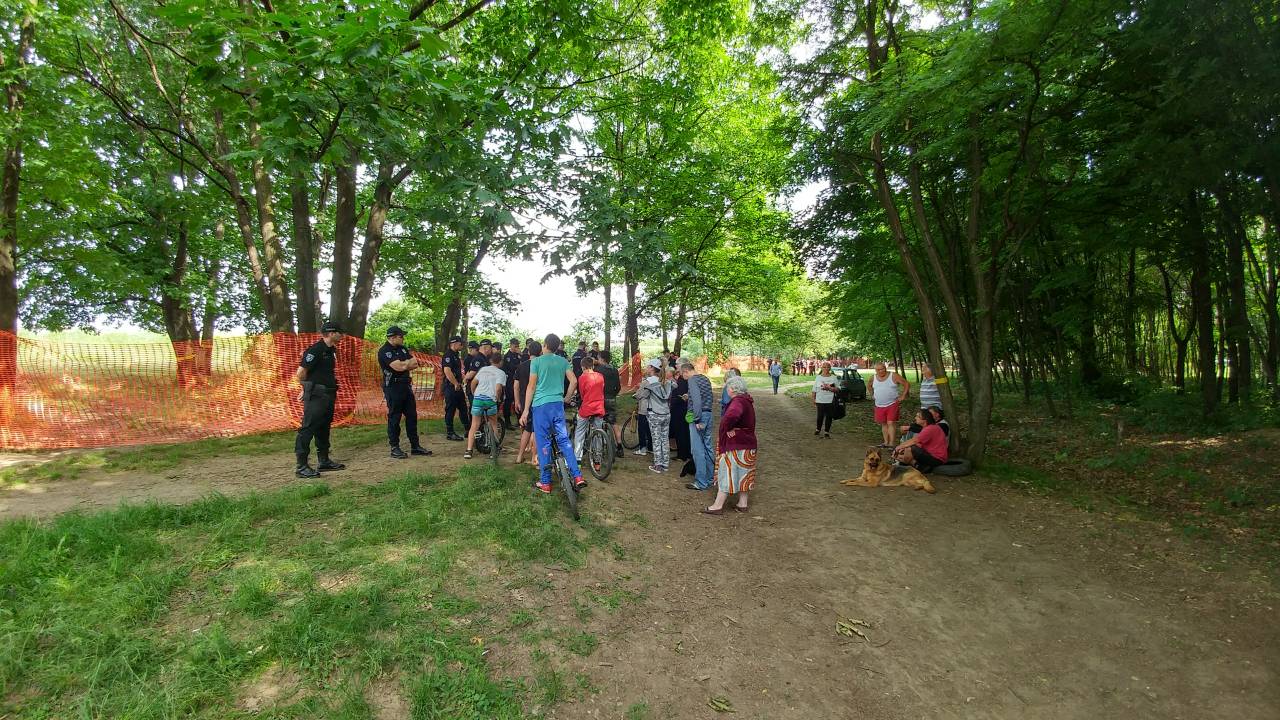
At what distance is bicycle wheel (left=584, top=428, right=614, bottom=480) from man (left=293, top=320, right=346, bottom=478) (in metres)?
3.21

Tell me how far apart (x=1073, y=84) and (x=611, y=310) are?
61.1 feet

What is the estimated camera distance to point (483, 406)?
7316mm

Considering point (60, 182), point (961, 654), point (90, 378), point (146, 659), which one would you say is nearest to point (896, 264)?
point (961, 654)

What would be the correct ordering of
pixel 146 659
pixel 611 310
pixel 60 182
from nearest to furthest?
1. pixel 146 659
2. pixel 60 182
3. pixel 611 310

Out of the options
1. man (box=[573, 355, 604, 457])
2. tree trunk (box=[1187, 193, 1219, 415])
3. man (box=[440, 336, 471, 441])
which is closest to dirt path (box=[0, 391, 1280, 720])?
man (box=[573, 355, 604, 457])

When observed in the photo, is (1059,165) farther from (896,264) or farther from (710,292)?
(710,292)

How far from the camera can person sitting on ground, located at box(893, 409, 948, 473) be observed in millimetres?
7840

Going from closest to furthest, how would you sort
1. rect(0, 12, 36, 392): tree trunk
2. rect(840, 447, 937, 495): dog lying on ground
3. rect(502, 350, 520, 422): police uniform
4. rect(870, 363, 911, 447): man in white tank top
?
1. rect(840, 447, 937, 495): dog lying on ground
2. rect(0, 12, 36, 392): tree trunk
3. rect(870, 363, 911, 447): man in white tank top
4. rect(502, 350, 520, 422): police uniform

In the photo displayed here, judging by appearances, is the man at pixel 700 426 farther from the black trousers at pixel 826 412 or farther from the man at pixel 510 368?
the black trousers at pixel 826 412

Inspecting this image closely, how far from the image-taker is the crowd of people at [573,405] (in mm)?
5934

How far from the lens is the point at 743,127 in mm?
19812

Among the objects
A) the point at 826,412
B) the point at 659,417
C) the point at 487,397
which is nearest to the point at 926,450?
the point at 826,412

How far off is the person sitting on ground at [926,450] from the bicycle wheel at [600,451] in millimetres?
4450

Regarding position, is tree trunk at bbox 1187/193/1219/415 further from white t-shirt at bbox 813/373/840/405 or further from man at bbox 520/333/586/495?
man at bbox 520/333/586/495
